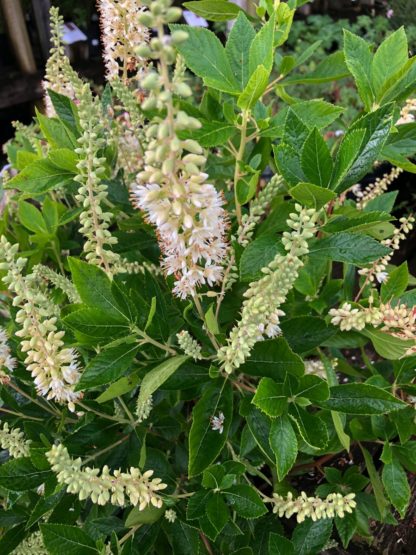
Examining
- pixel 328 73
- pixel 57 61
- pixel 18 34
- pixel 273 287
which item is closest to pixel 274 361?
pixel 273 287

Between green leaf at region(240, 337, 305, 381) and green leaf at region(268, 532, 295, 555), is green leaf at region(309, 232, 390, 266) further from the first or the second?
green leaf at region(268, 532, 295, 555)

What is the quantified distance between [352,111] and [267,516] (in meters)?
2.59

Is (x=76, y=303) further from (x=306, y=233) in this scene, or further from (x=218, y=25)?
(x=218, y=25)

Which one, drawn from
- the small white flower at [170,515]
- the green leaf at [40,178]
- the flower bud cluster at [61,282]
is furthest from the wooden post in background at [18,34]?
the small white flower at [170,515]

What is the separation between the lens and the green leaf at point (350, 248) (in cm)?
63

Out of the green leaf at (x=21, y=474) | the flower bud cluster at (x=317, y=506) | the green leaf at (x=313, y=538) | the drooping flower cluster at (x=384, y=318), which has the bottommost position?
the green leaf at (x=313, y=538)

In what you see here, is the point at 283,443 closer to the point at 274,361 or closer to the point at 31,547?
the point at 274,361

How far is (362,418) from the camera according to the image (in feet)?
3.04

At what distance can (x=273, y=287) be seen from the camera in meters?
0.59

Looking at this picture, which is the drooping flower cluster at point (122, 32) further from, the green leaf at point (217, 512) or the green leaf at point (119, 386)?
the green leaf at point (217, 512)

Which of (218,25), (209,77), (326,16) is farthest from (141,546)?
(326,16)

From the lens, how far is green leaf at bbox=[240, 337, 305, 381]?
2.27 feet

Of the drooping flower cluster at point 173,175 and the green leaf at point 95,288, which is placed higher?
the drooping flower cluster at point 173,175

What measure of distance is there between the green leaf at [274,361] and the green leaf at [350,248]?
0.12 metres
